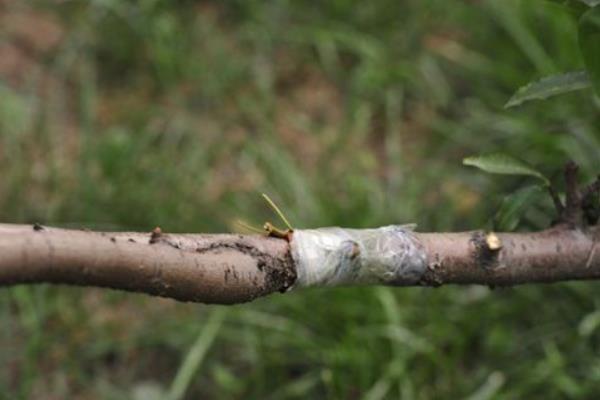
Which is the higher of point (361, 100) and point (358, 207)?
point (361, 100)

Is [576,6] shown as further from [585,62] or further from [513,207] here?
[513,207]

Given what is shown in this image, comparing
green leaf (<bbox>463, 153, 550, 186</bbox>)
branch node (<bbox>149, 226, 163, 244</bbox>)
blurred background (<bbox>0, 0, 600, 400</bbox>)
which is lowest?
branch node (<bbox>149, 226, 163, 244</bbox>)

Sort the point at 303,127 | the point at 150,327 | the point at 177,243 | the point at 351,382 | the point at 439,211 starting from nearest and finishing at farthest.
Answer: the point at 177,243, the point at 351,382, the point at 150,327, the point at 439,211, the point at 303,127

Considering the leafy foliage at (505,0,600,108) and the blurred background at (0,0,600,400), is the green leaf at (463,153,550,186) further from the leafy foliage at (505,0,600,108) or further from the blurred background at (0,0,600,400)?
the blurred background at (0,0,600,400)

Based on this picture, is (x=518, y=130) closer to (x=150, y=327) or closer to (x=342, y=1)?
(x=342, y=1)

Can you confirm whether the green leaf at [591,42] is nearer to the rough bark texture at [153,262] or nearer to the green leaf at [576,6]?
the green leaf at [576,6]

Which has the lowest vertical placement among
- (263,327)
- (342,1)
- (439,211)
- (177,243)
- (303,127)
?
(177,243)

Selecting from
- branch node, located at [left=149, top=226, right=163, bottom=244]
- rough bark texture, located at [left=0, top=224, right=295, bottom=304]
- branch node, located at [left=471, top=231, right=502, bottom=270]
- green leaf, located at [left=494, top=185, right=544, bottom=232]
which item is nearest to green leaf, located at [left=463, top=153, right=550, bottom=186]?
green leaf, located at [left=494, top=185, right=544, bottom=232]

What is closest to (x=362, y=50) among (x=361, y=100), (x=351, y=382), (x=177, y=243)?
(x=361, y=100)
